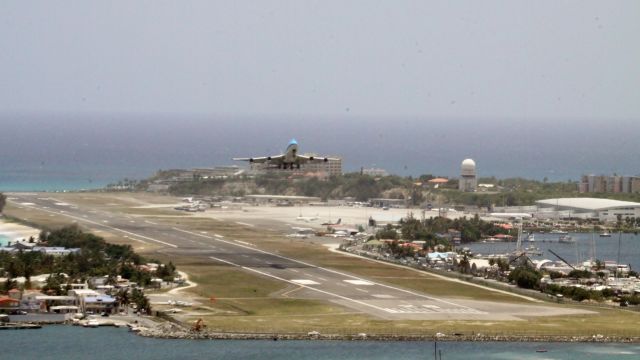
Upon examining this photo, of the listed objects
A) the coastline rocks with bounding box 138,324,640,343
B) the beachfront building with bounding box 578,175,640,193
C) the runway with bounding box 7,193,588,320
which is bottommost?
the coastline rocks with bounding box 138,324,640,343

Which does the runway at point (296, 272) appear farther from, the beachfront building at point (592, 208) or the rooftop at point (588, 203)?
the rooftop at point (588, 203)

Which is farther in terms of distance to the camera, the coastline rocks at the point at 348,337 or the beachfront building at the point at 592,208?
the beachfront building at the point at 592,208

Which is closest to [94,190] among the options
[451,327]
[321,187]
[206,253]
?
[321,187]

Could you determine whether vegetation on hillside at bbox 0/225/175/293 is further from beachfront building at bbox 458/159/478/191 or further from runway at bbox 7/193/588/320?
beachfront building at bbox 458/159/478/191

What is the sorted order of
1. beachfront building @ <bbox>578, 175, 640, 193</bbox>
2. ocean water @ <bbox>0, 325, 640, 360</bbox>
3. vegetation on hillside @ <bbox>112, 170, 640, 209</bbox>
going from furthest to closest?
beachfront building @ <bbox>578, 175, 640, 193</bbox> < vegetation on hillside @ <bbox>112, 170, 640, 209</bbox> < ocean water @ <bbox>0, 325, 640, 360</bbox>

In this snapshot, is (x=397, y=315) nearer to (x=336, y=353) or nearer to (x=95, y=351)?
(x=336, y=353)

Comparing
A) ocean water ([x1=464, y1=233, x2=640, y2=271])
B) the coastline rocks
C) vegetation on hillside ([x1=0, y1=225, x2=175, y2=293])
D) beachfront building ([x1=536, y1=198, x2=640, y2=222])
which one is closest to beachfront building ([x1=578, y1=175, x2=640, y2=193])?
beachfront building ([x1=536, y1=198, x2=640, y2=222])

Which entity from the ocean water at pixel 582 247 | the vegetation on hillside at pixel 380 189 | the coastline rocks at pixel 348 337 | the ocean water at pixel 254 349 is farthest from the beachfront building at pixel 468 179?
the ocean water at pixel 254 349
